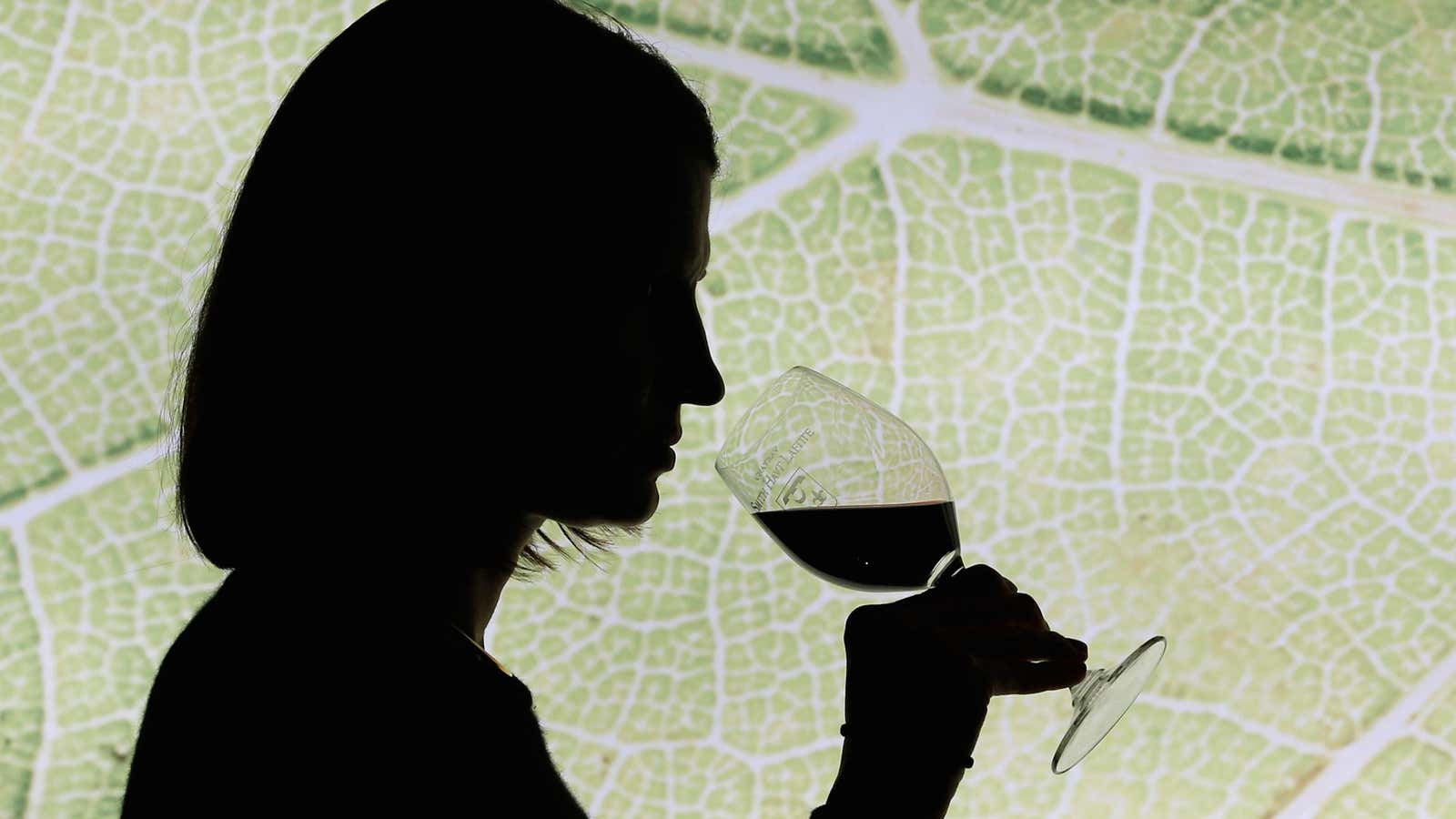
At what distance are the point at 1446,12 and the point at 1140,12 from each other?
0.41m

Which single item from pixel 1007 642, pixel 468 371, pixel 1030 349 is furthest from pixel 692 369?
pixel 1030 349

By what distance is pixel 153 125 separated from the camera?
1.56m

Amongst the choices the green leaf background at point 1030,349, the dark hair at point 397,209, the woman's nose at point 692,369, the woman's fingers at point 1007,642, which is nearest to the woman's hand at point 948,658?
the woman's fingers at point 1007,642

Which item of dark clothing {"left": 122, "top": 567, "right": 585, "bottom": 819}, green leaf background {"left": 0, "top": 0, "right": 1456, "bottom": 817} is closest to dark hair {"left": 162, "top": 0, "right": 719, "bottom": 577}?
dark clothing {"left": 122, "top": 567, "right": 585, "bottom": 819}

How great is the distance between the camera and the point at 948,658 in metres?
0.75

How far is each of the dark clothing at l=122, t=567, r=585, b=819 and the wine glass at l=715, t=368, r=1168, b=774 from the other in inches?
9.2

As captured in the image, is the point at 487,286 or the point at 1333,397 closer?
the point at 487,286

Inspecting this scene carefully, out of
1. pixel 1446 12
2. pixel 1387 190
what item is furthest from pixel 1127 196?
pixel 1446 12

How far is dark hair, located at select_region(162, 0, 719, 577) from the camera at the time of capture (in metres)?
0.77

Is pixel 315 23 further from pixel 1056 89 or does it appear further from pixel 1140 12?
pixel 1140 12

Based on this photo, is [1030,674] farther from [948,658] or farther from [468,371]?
[468,371]

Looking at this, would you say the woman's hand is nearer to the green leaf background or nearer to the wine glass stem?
the wine glass stem

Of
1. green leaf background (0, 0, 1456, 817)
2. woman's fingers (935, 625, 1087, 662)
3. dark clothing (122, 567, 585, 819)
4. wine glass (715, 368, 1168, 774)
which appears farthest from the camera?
green leaf background (0, 0, 1456, 817)

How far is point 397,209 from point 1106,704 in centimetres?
59
